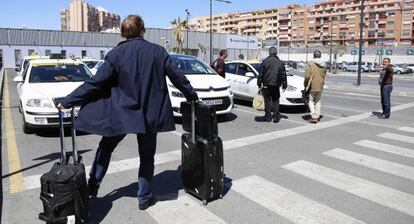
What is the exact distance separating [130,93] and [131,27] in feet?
2.15

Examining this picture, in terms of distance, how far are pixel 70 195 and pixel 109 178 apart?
1.66 metres

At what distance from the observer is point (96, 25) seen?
404 ft

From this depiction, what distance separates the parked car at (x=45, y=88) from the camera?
24.3ft

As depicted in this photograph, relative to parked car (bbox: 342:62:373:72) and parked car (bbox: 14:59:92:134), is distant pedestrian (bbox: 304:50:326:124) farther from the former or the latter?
parked car (bbox: 342:62:373:72)

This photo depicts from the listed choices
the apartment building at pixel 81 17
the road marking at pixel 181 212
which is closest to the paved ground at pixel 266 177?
the road marking at pixel 181 212

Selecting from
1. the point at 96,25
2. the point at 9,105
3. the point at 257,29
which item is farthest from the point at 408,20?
the point at 9,105

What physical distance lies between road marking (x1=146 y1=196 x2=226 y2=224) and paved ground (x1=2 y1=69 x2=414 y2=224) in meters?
0.01

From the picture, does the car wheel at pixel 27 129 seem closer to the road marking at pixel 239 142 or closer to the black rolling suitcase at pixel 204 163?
the road marking at pixel 239 142

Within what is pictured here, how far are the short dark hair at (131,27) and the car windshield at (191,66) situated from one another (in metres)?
6.15

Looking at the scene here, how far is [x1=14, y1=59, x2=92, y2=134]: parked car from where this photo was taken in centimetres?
740

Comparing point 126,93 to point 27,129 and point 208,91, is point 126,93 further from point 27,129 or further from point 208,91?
point 208,91

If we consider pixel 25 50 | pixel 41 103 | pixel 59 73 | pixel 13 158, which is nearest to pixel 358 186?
pixel 13 158

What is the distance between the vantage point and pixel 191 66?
10648 millimetres

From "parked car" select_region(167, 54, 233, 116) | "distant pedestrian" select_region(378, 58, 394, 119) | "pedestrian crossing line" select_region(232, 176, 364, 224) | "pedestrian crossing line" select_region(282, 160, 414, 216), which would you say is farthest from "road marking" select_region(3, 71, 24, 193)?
"distant pedestrian" select_region(378, 58, 394, 119)
